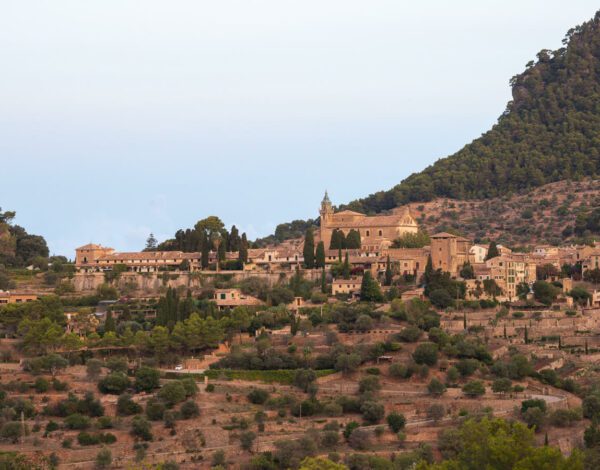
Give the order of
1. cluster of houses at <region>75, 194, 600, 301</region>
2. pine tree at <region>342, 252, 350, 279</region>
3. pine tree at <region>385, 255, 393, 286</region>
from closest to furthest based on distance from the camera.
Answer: cluster of houses at <region>75, 194, 600, 301</region>
pine tree at <region>385, 255, 393, 286</region>
pine tree at <region>342, 252, 350, 279</region>

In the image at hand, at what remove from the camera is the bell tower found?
80.6 m

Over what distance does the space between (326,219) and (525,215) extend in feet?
64.1

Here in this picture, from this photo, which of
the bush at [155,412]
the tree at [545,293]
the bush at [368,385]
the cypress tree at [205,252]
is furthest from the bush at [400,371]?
the cypress tree at [205,252]

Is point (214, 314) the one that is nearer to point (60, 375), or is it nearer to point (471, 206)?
point (60, 375)

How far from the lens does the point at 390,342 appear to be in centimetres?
6219

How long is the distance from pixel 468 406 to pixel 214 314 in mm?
13785

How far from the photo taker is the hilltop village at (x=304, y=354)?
53.6m

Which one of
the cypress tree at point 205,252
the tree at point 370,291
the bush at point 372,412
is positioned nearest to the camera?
the bush at point 372,412

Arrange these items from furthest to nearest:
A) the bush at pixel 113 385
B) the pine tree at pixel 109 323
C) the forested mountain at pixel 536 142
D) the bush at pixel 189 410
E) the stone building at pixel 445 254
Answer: the forested mountain at pixel 536 142 → the stone building at pixel 445 254 → the pine tree at pixel 109 323 → the bush at pixel 113 385 → the bush at pixel 189 410

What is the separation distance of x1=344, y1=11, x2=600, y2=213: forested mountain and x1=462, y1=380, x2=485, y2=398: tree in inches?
1590

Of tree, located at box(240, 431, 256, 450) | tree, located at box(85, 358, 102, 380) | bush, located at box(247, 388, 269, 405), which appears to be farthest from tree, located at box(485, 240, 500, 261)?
tree, located at box(240, 431, 256, 450)

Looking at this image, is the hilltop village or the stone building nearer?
the hilltop village

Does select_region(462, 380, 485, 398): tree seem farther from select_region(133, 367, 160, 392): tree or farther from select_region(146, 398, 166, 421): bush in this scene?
select_region(133, 367, 160, 392): tree

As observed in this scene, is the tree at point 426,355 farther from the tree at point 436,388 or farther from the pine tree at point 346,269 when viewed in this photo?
the pine tree at point 346,269
